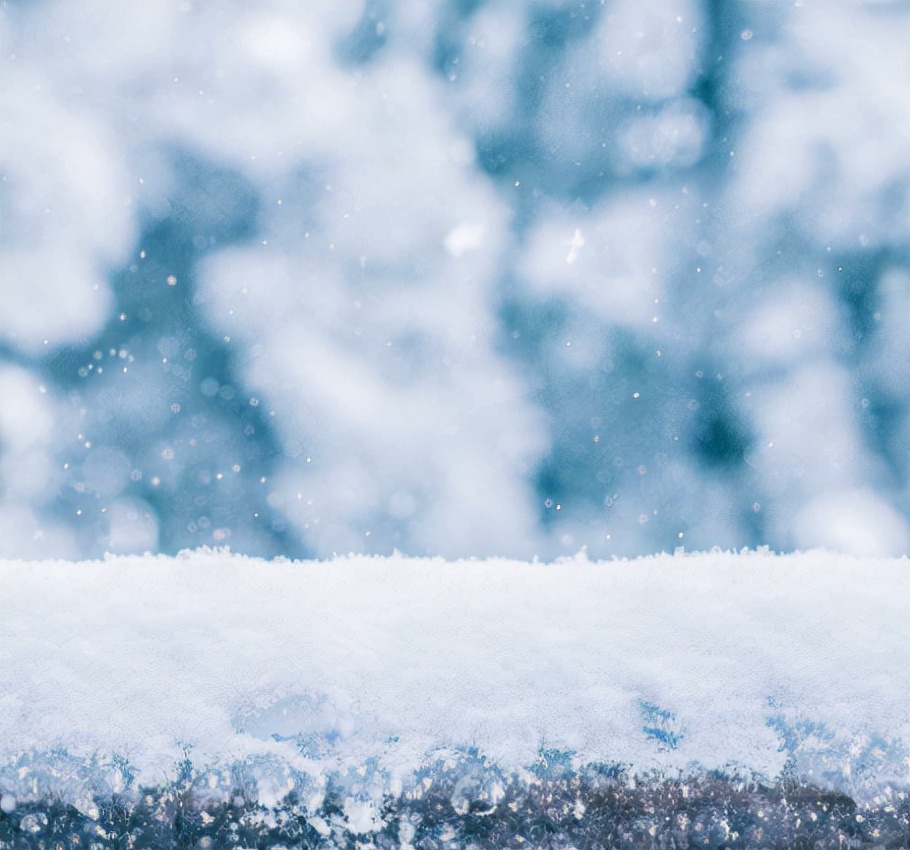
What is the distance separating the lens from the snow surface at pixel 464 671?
52 centimetres

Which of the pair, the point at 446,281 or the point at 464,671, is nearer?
the point at 464,671

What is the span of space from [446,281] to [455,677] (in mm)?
632

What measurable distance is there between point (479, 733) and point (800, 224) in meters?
0.87

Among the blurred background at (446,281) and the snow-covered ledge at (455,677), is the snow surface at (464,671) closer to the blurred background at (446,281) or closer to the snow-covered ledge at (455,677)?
the snow-covered ledge at (455,677)

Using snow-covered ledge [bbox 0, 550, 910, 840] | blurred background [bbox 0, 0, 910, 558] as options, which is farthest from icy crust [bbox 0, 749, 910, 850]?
blurred background [bbox 0, 0, 910, 558]

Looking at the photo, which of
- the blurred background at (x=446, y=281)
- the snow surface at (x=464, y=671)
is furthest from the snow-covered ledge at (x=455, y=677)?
the blurred background at (x=446, y=281)

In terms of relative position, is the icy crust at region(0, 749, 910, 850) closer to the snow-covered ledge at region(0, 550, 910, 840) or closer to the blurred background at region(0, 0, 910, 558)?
the snow-covered ledge at region(0, 550, 910, 840)

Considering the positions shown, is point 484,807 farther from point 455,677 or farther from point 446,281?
point 446,281

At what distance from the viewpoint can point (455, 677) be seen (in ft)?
1.78

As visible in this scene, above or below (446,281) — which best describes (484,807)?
below

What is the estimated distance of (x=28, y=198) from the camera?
1044mm

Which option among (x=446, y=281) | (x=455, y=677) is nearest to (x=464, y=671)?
(x=455, y=677)

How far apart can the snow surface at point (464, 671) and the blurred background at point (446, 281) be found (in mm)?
414

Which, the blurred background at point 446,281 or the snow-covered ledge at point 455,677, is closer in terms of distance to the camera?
the snow-covered ledge at point 455,677
